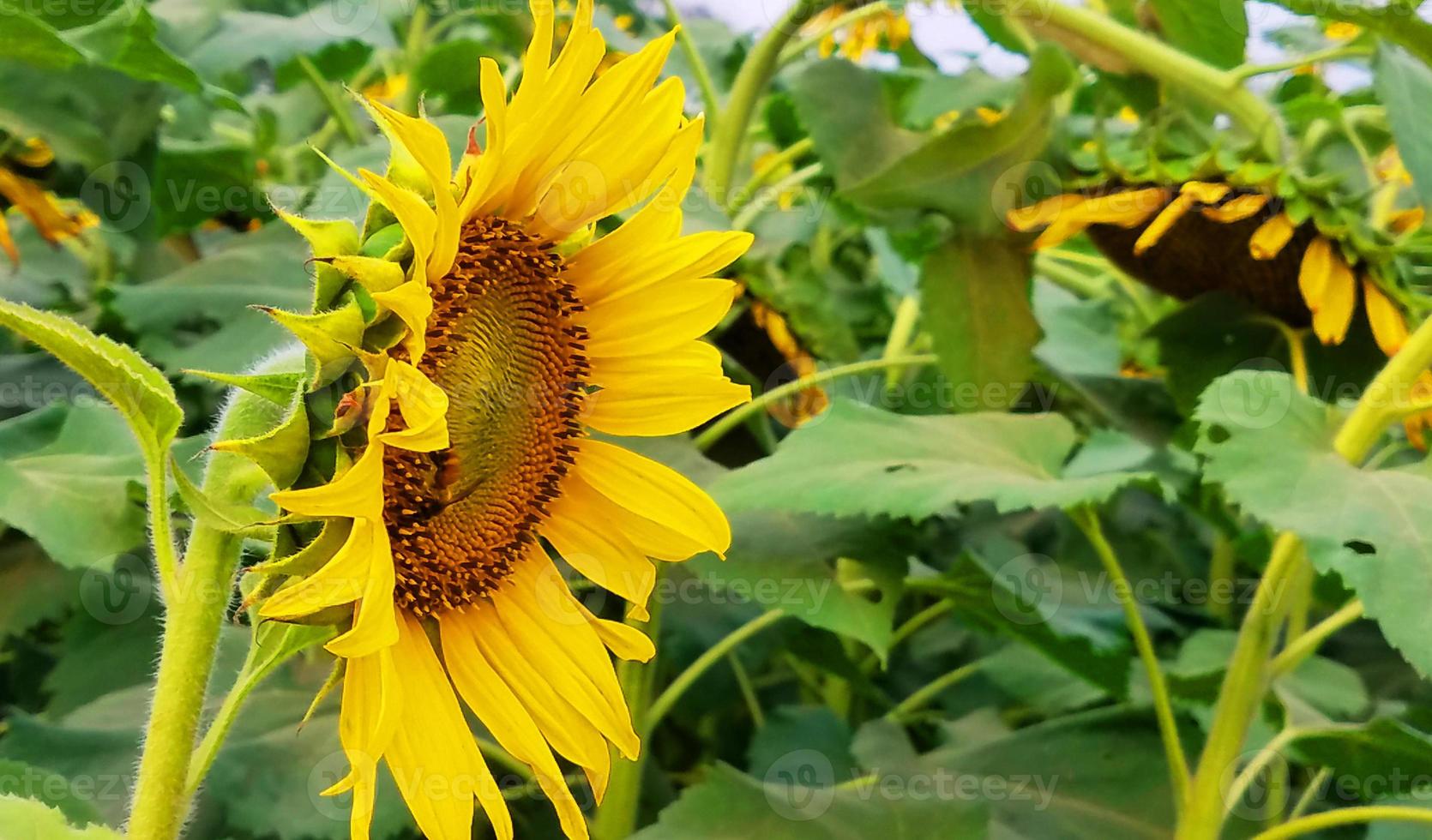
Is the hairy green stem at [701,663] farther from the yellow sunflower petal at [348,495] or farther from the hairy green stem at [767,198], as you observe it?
the yellow sunflower petal at [348,495]

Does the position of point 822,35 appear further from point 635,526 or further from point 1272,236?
point 635,526

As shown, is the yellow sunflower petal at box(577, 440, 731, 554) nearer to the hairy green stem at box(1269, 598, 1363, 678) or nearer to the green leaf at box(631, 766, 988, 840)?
the green leaf at box(631, 766, 988, 840)

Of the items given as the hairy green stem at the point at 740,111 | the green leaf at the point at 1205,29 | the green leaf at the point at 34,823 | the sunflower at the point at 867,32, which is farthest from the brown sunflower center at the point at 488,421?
the sunflower at the point at 867,32

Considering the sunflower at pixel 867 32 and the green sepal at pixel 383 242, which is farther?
the sunflower at pixel 867 32

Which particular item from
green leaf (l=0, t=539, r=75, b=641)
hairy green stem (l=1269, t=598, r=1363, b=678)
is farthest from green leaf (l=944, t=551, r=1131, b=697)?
green leaf (l=0, t=539, r=75, b=641)

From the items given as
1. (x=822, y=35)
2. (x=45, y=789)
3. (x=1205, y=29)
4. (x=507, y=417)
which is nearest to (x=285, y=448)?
(x=507, y=417)

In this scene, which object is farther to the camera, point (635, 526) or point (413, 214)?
Result: point (635, 526)

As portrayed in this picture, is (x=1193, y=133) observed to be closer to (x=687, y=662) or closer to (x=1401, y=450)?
(x=1401, y=450)
